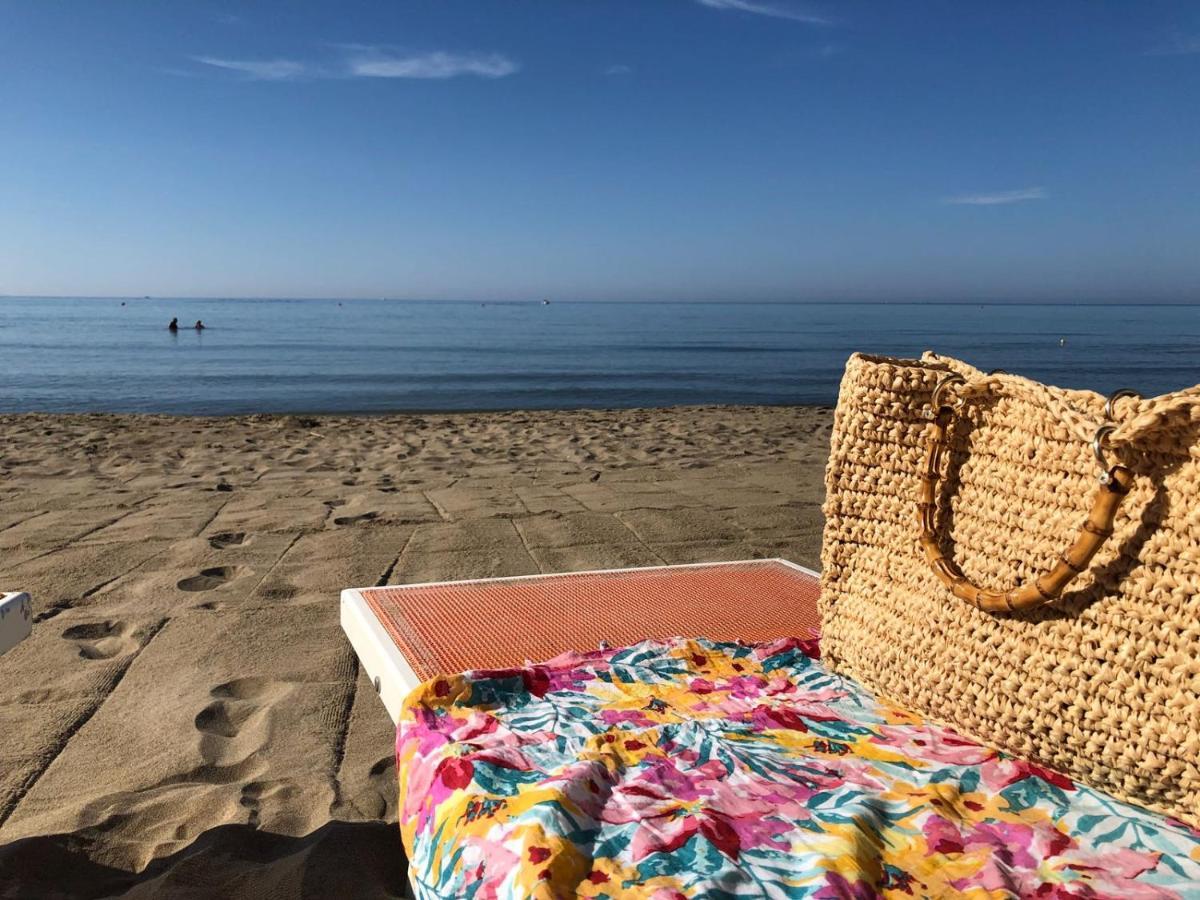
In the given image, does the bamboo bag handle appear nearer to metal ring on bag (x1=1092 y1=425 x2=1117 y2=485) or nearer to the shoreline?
metal ring on bag (x1=1092 y1=425 x2=1117 y2=485)

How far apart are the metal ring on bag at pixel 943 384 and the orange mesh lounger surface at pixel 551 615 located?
941mm

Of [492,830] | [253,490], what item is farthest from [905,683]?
[253,490]

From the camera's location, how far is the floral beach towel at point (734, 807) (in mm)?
1178

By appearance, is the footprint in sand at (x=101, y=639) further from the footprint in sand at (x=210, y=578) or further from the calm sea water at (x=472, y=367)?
the calm sea water at (x=472, y=367)

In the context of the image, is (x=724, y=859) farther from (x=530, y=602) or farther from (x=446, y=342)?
(x=446, y=342)

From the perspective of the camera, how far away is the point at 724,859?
1.20m

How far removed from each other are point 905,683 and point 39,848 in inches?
78.6

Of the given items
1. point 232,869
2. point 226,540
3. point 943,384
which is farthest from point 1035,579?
point 226,540

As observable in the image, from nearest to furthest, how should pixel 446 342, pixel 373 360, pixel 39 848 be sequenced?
pixel 39 848 → pixel 373 360 → pixel 446 342

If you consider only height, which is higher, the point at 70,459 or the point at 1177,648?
the point at 1177,648

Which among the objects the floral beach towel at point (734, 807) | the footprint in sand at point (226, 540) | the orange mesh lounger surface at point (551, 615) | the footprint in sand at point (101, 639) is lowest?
the footprint in sand at point (226, 540)

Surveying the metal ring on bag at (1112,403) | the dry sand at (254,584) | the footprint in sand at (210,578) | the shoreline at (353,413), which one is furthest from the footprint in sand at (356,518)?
the shoreline at (353,413)

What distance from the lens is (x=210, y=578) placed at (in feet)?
13.7

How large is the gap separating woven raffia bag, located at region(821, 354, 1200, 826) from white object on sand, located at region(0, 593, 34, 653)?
5.30 ft
